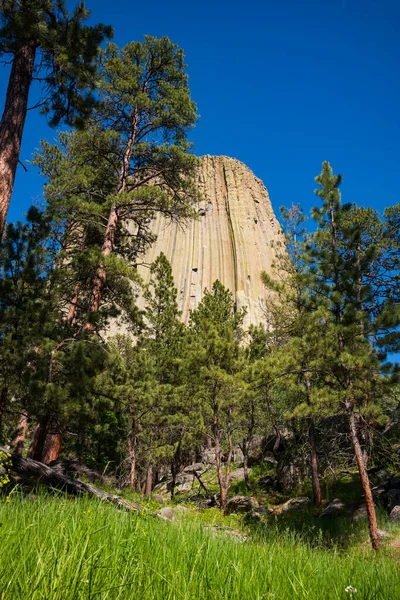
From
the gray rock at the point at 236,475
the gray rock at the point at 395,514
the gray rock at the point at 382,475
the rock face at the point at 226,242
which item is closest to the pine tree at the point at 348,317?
the gray rock at the point at 395,514

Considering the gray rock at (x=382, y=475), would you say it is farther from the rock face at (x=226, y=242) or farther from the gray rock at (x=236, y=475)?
Answer: the rock face at (x=226, y=242)

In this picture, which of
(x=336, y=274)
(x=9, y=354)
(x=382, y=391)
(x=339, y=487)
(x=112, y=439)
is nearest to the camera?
(x=9, y=354)

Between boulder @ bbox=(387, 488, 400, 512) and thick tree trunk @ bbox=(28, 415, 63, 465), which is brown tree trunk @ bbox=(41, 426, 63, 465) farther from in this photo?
boulder @ bbox=(387, 488, 400, 512)

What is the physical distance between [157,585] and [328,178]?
10443 mm

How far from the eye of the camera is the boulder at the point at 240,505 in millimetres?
13961

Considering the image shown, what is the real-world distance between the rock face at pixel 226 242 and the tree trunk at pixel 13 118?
50.1m

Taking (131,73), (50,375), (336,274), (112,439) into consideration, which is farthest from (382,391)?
(112,439)

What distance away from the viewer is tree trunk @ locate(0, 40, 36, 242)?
600 centimetres

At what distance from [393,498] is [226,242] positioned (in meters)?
66.8

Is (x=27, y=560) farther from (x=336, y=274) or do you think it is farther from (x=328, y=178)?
(x=328, y=178)

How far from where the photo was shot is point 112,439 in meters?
19.8

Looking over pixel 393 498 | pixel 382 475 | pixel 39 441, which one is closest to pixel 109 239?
pixel 39 441

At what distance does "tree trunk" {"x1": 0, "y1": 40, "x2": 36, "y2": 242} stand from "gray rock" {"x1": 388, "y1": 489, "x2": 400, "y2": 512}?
1165 cm

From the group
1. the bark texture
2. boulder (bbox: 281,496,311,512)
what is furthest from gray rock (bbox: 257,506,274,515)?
the bark texture
